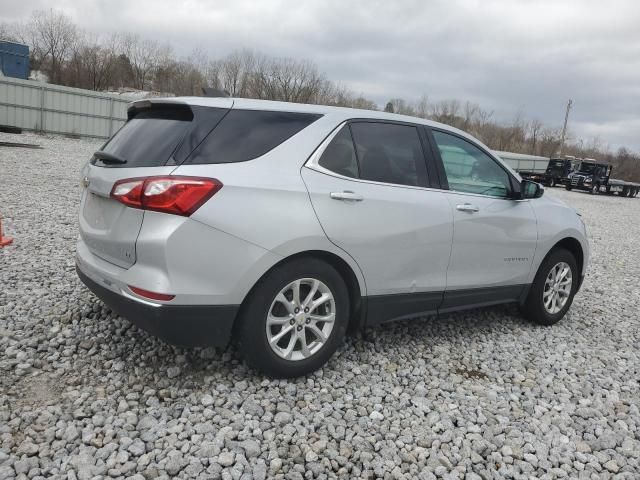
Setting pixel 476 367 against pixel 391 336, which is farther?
pixel 391 336

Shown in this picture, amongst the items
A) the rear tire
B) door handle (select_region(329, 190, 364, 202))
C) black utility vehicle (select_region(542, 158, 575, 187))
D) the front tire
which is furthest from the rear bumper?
black utility vehicle (select_region(542, 158, 575, 187))

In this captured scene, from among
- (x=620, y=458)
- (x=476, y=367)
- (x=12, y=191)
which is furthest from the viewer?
(x=12, y=191)

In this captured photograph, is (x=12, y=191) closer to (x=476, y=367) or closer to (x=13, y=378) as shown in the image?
(x=13, y=378)

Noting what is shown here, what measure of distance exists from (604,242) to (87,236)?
461 inches

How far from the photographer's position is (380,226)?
336 cm

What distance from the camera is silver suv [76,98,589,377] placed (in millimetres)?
2779

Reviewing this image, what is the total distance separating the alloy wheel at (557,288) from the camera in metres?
4.88

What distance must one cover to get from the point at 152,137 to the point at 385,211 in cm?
151

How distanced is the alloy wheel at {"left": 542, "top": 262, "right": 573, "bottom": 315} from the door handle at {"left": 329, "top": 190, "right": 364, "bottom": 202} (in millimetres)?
2493

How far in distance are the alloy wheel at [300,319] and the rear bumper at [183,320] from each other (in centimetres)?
28

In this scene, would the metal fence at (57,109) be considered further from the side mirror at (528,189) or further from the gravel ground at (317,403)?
the side mirror at (528,189)

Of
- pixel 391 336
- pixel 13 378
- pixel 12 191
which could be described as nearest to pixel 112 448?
pixel 13 378

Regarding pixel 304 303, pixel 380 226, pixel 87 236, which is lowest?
pixel 304 303

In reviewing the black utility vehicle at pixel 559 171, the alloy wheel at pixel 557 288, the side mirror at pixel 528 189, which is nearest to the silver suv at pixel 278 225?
the side mirror at pixel 528 189
